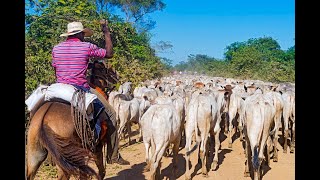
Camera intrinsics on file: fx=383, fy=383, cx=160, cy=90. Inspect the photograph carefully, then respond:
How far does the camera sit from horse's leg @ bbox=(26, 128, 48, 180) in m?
5.16

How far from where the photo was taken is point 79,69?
224 inches

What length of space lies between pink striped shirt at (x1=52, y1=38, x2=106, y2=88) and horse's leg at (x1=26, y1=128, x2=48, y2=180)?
0.98 meters

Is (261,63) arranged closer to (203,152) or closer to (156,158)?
(203,152)

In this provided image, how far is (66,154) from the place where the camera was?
490 centimetres

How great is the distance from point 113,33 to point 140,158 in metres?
8.86

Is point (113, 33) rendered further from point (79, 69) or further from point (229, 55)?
point (229, 55)

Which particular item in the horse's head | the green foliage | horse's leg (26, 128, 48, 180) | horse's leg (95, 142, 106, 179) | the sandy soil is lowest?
the sandy soil

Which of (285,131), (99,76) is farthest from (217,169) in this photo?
(99,76)

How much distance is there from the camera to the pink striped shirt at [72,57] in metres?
5.61

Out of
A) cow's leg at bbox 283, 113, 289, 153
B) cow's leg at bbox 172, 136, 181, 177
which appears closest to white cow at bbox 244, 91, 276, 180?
cow's leg at bbox 172, 136, 181, 177

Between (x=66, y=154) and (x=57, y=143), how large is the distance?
Result: 0.64ft

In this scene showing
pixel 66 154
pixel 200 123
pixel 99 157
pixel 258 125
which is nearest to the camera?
pixel 66 154

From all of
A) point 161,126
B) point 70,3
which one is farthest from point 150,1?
point 161,126

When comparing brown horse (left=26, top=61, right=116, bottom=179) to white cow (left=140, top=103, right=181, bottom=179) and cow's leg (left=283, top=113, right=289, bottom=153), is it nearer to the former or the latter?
white cow (left=140, top=103, right=181, bottom=179)
